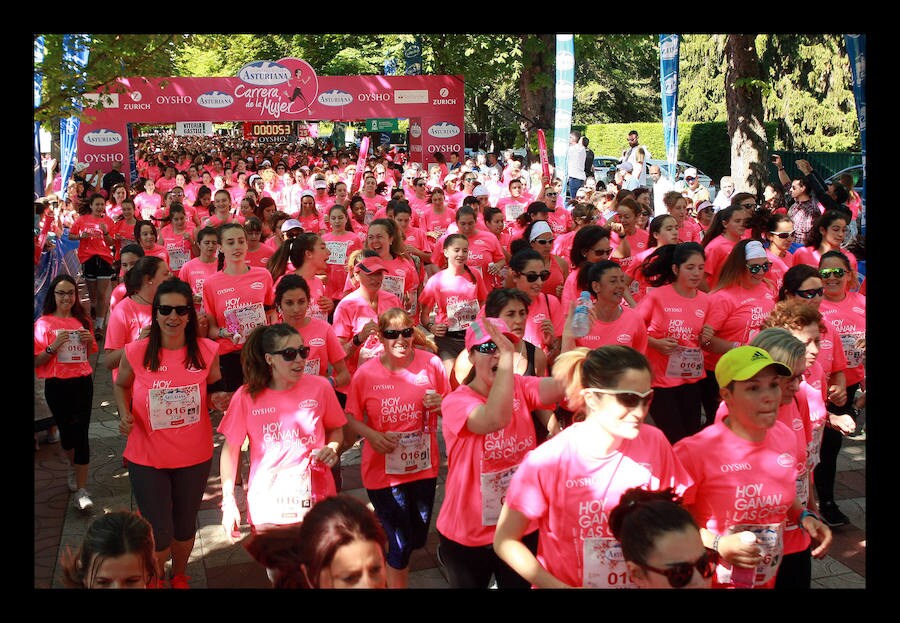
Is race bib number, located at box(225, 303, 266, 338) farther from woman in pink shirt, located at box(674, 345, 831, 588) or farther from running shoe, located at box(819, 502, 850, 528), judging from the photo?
running shoe, located at box(819, 502, 850, 528)

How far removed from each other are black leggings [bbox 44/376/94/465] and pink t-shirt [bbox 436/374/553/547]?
11.4 ft

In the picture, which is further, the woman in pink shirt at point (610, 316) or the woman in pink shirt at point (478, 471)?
the woman in pink shirt at point (610, 316)

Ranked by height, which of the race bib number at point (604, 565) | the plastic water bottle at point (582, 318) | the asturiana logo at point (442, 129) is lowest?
the race bib number at point (604, 565)

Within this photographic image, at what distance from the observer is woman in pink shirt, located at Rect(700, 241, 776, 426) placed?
20.3ft

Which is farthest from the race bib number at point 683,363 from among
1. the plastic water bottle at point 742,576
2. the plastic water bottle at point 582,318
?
the plastic water bottle at point 742,576

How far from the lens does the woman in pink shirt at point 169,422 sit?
4.73 metres

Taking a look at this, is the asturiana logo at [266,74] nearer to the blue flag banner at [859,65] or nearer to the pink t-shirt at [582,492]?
the blue flag banner at [859,65]

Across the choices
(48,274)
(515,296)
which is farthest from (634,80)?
(515,296)

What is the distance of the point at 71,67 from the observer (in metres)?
9.39

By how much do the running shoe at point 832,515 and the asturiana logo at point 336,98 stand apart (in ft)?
71.7

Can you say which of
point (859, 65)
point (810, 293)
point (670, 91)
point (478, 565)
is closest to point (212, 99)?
point (670, 91)

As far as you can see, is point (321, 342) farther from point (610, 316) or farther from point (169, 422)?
point (610, 316)

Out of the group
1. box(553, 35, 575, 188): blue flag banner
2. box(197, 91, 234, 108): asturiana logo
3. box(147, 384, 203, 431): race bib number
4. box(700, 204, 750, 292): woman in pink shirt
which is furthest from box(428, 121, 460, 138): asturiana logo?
box(147, 384, 203, 431): race bib number
